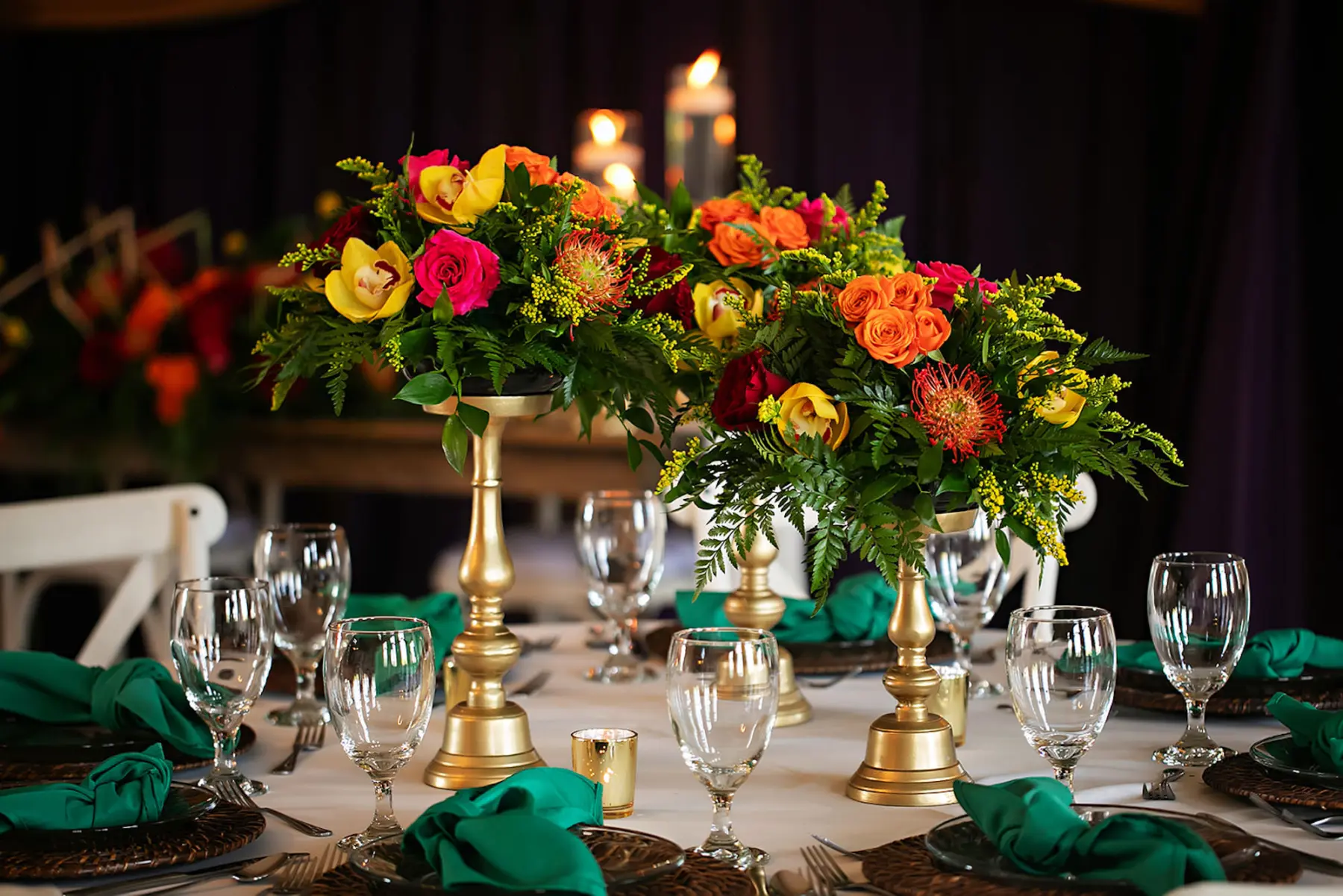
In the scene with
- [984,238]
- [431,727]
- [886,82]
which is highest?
[886,82]

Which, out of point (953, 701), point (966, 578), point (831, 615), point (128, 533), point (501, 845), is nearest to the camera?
point (501, 845)

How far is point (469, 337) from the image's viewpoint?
119 centimetres

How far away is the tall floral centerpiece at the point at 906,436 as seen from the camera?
44.5 inches

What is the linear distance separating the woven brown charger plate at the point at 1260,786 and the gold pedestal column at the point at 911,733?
0.21m

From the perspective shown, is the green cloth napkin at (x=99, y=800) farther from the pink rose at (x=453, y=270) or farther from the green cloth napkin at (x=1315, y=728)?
the green cloth napkin at (x=1315, y=728)

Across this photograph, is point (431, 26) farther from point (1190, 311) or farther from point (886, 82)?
point (1190, 311)

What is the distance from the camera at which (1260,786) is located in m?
1.14

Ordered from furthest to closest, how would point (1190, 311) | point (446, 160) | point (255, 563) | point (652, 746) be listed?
point (1190, 311)
point (255, 563)
point (652, 746)
point (446, 160)

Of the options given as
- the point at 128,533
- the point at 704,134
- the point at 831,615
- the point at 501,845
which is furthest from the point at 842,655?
the point at 704,134

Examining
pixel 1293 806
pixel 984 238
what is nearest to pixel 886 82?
pixel 984 238

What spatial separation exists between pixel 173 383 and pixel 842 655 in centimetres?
234

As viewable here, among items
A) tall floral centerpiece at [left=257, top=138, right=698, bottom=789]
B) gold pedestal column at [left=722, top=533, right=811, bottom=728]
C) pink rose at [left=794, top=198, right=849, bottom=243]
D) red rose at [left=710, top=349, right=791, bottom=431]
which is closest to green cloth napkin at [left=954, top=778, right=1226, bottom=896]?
red rose at [left=710, top=349, right=791, bottom=431]

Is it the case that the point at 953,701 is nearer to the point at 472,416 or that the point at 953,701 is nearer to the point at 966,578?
the point at 966,578

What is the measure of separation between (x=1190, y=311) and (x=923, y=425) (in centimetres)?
196
